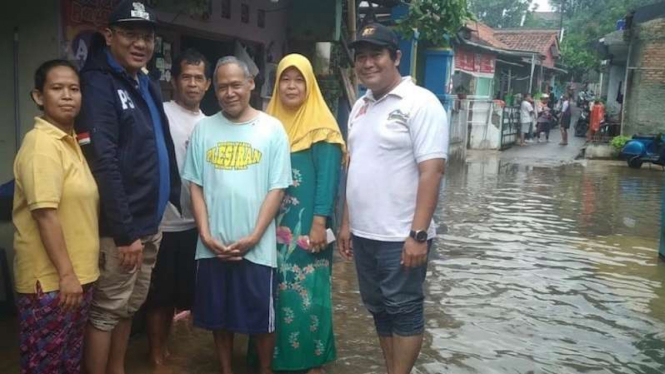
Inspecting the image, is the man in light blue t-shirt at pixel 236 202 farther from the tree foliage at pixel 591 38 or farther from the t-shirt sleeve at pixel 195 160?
the tree foliage at pixel 591 38

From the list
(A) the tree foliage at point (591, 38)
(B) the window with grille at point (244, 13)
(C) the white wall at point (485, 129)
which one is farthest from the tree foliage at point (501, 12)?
(B) the window with grille at point (244, 13)

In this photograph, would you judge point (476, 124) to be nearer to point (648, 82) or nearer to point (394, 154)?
point (648, 82)

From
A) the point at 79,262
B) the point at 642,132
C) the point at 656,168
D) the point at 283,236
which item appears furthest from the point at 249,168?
the point at 642,132

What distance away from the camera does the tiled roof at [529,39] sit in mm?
32531

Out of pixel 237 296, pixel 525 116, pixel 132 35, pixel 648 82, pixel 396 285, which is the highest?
pixel 648 82

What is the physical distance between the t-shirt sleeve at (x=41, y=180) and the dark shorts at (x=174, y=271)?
3.53 ft

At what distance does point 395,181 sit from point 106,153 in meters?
1.28

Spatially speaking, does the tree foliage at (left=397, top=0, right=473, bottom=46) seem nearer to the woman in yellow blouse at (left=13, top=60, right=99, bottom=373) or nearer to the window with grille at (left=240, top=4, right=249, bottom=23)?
the window with grille at (left=240, top=4, right=249, bottom=23)

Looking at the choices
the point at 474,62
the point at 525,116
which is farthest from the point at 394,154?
the point at 474,62

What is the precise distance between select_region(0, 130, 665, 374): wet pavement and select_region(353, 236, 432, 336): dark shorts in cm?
75

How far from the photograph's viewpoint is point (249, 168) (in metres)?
3.06

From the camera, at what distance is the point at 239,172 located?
10.0 feet

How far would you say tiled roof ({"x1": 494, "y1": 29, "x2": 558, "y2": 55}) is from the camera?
107 ft

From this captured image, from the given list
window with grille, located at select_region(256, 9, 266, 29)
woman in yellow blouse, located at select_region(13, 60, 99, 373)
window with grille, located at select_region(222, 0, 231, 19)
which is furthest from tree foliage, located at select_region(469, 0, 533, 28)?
woman in yellow blouse, located at select_region(13, 60, 99, 373)
